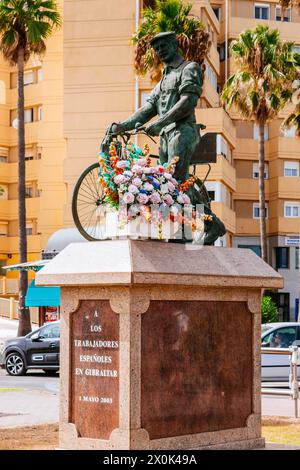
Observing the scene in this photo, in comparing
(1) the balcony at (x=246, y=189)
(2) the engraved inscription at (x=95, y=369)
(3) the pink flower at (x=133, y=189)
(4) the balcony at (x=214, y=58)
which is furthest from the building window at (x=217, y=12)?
(2) the engraved inscription at (x=95, y=369)

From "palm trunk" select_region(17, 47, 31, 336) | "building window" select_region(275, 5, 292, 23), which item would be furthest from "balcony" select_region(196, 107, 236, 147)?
"building window" select_region(275, 5, 292, 23)

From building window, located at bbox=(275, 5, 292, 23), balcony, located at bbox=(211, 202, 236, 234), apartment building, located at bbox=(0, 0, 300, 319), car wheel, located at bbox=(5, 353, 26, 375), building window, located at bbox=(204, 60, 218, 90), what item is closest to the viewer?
car wheel, located at bbox=(5, 353, 26, 375)

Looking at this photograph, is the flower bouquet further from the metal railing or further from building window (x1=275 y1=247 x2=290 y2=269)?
building window (x1=275 y1=247 x2=290 y2=269)

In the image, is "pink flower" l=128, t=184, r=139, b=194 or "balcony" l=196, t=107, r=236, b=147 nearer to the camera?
"pink flower" l=128, t=184, r=139, b=194

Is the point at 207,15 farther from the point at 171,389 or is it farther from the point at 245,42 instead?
the point at 171,389

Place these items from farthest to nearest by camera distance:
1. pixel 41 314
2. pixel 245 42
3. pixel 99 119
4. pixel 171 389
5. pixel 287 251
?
pixel 287 251 < pixel 99 119 < pixel 41 314 < pixel 245 42 < pixel 171 389

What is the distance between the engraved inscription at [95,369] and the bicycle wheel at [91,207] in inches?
45.2

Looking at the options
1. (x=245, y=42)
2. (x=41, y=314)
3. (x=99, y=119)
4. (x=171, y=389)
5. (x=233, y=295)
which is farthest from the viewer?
(x=99, y=119)

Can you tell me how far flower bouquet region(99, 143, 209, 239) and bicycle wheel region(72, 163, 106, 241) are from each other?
0.41 metres

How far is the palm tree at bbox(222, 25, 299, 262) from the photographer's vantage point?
1591 inches

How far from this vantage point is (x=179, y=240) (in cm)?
1101

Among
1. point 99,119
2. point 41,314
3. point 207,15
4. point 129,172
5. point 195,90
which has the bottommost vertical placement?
point 41,314

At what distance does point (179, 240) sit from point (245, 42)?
3088 cm

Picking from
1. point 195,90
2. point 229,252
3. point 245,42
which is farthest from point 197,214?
point 245,42
